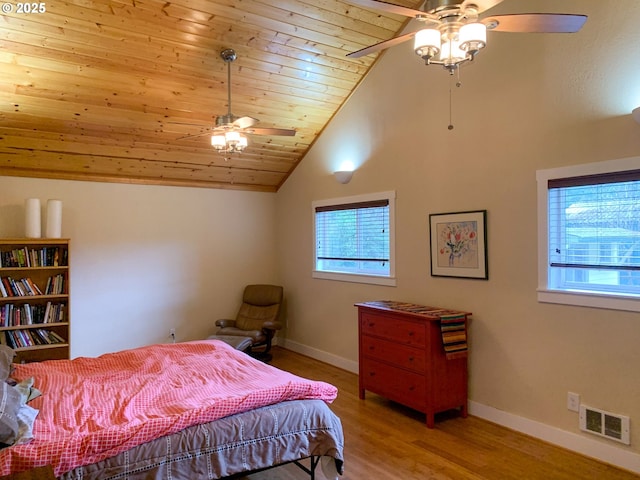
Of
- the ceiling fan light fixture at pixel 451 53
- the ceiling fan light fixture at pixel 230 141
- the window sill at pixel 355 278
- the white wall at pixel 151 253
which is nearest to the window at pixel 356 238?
the window sill at pixel 355 278

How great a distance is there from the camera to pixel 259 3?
3557 millimetres

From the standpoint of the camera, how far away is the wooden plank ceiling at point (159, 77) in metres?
3.41

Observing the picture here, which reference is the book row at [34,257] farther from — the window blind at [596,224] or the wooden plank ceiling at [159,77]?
the window blind at [596,224]

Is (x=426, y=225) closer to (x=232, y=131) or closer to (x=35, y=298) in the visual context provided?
(x=232, y=131)

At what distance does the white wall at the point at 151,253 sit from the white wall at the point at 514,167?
1.96 meters

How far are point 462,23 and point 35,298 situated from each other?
4.57 m

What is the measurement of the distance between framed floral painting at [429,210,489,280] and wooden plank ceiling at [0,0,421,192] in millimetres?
1885

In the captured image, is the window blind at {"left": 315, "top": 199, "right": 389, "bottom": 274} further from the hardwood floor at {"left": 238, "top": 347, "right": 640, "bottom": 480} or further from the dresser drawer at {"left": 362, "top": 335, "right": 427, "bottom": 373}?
the hardwood floor at {"left": 238, "top": 347, "right": 640, "bottom": 480}

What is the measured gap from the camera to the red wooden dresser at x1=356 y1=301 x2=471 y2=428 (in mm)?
3492

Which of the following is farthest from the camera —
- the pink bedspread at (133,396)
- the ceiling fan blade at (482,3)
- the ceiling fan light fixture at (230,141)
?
the ceiling fan light fixture at (230,141)

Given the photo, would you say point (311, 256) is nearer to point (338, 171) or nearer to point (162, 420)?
point (338, 171)

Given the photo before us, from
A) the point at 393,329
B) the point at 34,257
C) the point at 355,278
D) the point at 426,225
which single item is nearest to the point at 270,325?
the point at 355,278

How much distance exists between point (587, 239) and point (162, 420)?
113 inches

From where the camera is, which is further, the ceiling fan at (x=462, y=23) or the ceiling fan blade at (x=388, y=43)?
the ceiling fan blade at (x=388, y=43)
